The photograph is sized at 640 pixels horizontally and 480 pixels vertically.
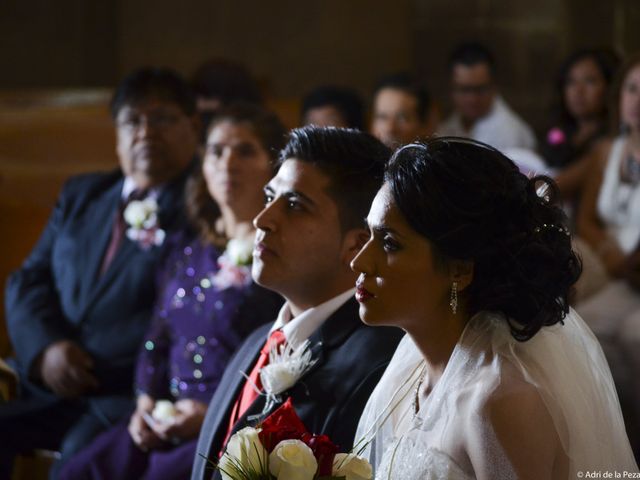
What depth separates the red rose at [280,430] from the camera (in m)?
A: 2.17

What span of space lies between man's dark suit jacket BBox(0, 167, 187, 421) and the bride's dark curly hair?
2.16 m

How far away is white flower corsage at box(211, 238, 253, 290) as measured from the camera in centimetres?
362

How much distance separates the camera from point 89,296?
429 centimetres

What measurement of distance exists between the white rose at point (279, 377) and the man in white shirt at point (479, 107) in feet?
13.4

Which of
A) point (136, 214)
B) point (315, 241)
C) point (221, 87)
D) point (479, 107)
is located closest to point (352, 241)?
point (315, 241)

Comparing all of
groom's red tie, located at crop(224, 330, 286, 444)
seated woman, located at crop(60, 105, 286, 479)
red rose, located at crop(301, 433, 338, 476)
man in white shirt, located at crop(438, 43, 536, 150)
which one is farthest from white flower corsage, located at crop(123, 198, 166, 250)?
man in white shirt, located at crop(438, 43, 536, 150)

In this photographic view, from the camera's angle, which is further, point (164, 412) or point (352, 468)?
point (164, 412)

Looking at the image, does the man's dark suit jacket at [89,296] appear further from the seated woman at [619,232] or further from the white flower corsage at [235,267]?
the seated woman at [619,232]

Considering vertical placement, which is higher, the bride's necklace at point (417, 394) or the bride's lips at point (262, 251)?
the bride's lips at point (262, 251)

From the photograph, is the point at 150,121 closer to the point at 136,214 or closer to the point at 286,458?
the point at 136,214

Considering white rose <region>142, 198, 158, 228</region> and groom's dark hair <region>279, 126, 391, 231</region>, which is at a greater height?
groom's dark hair <region>279, 126, 391, 231</region>

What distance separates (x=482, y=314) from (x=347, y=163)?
747mm

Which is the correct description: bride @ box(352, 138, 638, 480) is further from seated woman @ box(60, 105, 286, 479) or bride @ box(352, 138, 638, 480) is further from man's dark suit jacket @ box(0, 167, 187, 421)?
man's dark suit jacket @ box(0, 167, 187, 421)

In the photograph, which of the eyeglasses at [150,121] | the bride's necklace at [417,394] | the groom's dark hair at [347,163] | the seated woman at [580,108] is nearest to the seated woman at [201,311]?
the eyeglasses at [150,121]
